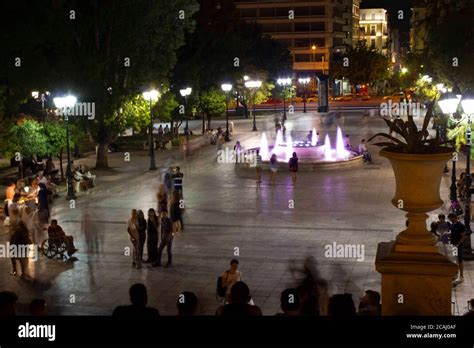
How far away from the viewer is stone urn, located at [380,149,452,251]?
298 inches

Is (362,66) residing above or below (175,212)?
above

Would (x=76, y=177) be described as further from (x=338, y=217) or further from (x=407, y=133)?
(x=407, y=133)

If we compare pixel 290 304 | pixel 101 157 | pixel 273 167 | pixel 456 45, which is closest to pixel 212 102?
pixel 101 157

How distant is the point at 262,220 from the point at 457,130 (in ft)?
19.1

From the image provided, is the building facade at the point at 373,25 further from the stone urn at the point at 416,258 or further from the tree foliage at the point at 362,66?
the stone urn at the point at 416,258

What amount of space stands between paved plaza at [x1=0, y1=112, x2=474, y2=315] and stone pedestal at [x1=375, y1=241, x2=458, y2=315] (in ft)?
15.4

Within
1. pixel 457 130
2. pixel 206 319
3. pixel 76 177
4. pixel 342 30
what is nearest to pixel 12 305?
pixel 206 319

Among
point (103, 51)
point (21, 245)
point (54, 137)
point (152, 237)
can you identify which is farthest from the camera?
point (103, 51)

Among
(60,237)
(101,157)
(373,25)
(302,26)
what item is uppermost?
(373,25)

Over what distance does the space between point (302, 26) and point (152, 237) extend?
9829cm

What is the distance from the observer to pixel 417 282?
24.5 ft

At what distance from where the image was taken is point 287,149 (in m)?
34.3

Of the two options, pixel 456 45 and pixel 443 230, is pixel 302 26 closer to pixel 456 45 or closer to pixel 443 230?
pixel 456 45

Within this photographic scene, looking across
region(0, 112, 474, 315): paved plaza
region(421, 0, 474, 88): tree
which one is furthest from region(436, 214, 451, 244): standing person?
Result: region(421, 0, 474, 88): tree
